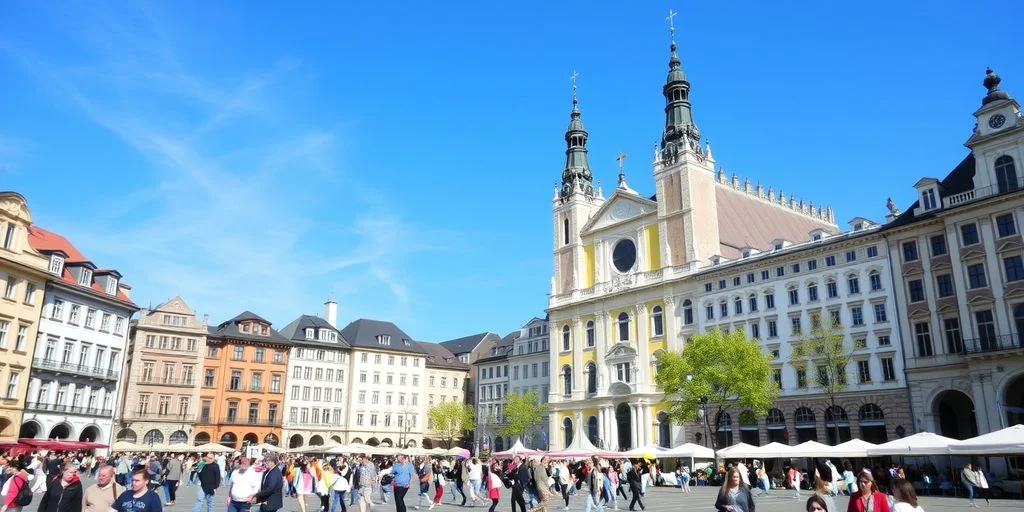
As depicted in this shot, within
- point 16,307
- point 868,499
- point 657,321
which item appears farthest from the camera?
point 657,321

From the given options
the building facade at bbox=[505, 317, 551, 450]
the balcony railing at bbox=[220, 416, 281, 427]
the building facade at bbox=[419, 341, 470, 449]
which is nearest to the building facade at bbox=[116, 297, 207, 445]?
the balcony railing at bbox=[220, 416, 281, 427]

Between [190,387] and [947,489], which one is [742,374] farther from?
[190,387]

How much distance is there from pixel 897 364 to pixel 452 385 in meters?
56.9

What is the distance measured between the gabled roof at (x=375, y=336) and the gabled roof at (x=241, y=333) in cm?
832

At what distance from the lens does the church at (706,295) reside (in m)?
47.4

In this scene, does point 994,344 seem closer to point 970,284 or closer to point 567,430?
point 970,284

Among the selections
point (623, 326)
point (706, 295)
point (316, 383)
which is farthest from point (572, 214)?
point (316, 383)

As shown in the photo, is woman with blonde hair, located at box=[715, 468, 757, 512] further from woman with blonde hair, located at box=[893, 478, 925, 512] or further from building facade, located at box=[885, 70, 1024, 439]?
building facade, located at box=[885, 70, 1024, 439]

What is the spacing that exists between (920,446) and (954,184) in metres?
22.9

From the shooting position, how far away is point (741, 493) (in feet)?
34.1

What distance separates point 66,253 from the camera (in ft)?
182

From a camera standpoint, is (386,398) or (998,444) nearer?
(998,444)

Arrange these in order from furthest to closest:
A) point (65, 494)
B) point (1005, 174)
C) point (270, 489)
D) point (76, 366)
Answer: point (76, 366) < point (1005, 174) < point (270, 489) < point (65, 494)

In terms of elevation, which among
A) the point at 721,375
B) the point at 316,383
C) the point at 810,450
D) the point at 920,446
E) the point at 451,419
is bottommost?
the point at 810,450
